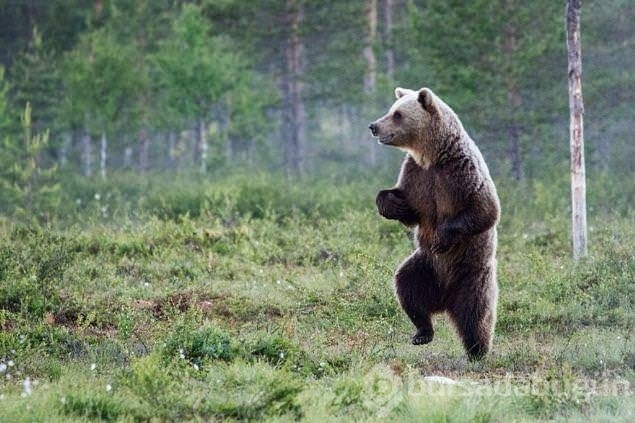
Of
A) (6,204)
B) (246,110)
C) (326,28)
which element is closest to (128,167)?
(246,110)

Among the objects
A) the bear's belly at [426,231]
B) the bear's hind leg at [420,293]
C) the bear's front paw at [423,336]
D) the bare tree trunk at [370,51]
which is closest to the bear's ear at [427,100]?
the bear's belly at [426,231]

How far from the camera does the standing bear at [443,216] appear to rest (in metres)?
7.68

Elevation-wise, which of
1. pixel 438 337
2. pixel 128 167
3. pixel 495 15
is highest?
pixel 495 15

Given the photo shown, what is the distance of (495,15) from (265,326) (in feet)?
53.7

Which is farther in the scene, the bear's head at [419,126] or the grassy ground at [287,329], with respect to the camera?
the bear's head at [419,126]

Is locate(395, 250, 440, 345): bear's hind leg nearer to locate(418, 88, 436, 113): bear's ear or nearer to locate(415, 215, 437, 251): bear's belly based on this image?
locate(415, 215, 437, 251): bear's belly

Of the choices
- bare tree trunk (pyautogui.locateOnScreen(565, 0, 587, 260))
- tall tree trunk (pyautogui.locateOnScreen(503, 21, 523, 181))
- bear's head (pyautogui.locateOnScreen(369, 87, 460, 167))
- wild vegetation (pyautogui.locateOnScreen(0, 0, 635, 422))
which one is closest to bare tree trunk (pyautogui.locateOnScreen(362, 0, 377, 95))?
wild vegetation (pyautogui.locateOnScreen(0, 0, 635, 422))

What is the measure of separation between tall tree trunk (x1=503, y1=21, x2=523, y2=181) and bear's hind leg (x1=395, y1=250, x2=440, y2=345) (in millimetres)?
16140

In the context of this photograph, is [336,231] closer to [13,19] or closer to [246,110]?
[246,110]

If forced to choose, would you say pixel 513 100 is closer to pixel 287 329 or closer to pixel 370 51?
pixel 370 51

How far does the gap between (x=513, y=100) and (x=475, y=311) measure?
1760cm

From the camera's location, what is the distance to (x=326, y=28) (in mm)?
33125

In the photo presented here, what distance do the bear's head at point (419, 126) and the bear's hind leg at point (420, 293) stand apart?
2.85 ft

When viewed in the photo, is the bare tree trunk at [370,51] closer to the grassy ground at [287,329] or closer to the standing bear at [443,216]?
the grassy ground at [287,329]
